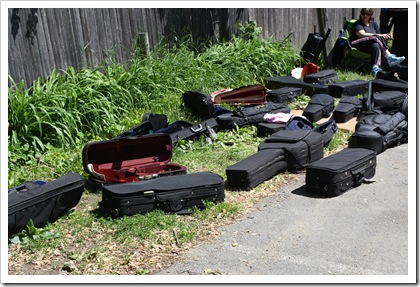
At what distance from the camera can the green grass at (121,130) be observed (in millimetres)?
4355

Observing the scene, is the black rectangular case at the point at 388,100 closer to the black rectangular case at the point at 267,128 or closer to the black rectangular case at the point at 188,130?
the black rectangular case at the point at 267,128

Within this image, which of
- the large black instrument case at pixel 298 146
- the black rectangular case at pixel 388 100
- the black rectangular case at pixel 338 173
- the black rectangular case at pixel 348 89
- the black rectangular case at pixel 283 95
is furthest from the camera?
the black rectangular case at pixel 348 89

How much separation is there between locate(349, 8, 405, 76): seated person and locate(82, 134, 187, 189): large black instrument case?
5.34 m

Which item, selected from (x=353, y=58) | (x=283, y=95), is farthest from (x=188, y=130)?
(x=353, y=58)

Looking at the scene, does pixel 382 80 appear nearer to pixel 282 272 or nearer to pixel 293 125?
pixel 293 125

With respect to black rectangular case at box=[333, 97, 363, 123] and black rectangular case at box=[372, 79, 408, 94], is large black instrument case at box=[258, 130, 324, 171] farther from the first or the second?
black rectangular case at box=[372, 79, 408, 94]

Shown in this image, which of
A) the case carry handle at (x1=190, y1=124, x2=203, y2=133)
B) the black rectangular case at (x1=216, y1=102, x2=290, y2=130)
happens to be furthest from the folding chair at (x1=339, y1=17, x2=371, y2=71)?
the case carry handle at (x1=190, y1=124, x2=203, y2=133)

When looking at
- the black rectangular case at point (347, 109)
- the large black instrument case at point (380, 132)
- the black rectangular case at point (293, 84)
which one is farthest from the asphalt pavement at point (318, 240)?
the black rectangular case at point (293, 84)

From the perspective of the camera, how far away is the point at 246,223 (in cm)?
476

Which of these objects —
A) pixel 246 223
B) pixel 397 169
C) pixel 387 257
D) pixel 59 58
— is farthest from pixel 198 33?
pixel 387 257

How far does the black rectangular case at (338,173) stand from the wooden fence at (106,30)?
11.8 feet

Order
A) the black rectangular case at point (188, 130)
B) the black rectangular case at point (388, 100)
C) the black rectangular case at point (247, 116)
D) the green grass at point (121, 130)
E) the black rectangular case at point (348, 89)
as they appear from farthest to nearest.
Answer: the black rectangular case at point (348, 89) → the black rectangular case at point (388, 100) → the black rectangular case at point (247, 116) → the black rectangular case at point (188, 130) → the green grass at point (121, 130)

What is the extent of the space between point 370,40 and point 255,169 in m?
5.60

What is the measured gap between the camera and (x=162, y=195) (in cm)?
474
